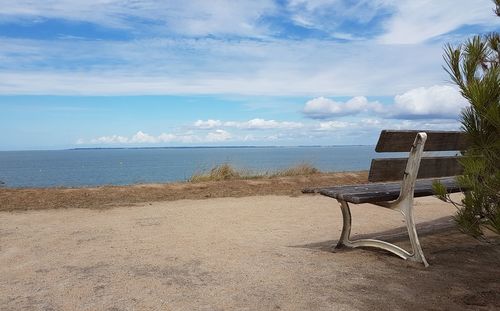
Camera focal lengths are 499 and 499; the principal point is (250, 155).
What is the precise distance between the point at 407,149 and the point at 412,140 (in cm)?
11

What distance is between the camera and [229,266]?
4.85 m

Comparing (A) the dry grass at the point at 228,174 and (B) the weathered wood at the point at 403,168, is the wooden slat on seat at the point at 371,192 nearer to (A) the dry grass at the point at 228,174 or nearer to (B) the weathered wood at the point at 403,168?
(B) the weathered wood at the point at 403,168

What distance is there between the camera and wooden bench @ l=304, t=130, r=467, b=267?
4.66 metres

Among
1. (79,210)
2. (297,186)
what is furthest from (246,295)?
(297,186)

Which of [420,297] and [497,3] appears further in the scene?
[420,297]

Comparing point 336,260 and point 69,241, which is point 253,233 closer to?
point 336,260

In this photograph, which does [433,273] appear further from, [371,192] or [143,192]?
[143,192]

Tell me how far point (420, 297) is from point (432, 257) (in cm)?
136

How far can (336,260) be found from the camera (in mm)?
5086

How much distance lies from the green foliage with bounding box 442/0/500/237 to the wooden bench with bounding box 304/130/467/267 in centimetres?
96

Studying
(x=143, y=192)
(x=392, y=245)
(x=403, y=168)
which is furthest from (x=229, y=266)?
(x=143, y=192)

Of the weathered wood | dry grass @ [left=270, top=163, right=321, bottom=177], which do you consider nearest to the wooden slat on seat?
the weathered wood

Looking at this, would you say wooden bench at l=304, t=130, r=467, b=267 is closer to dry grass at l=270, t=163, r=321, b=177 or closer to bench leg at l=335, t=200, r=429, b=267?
bench leg at l=335, t=200, r=429, b=267

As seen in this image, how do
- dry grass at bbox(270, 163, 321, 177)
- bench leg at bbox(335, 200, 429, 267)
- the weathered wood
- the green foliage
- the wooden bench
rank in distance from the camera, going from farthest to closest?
dry grass at bbox(270, 163, 321, 177), the weathered wood, bench leg at bbox(335, 200, 429, 267), the wooden bench, the green foliage
